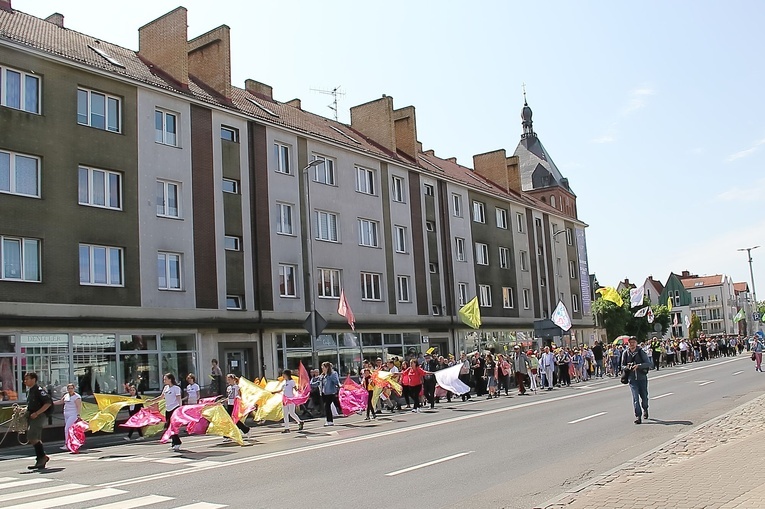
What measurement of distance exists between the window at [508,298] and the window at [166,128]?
26.0 m

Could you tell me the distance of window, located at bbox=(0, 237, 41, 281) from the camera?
22.3 m

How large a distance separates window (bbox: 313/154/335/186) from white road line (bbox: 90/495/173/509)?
25254 mm

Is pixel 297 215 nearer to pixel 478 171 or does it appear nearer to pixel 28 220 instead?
pixel 28 220

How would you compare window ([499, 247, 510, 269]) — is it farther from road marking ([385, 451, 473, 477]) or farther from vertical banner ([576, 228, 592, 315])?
road marking ([385, 451, 473, 477])

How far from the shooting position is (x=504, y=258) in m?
49.7

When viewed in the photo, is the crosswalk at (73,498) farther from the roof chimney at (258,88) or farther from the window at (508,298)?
the window at (508,298)

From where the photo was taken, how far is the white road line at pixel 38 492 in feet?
34.1

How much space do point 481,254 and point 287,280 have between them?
17.8m

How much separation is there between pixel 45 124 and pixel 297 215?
38.1 ft

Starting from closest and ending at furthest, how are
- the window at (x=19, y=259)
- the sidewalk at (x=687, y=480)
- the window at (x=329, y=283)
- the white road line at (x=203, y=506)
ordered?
1. the sidewalk at (x=687, y=480)
2. the white road line at (x=203, y=506)
3. the window at (x=19, y=259)
4. the window at (x=329, y=283)

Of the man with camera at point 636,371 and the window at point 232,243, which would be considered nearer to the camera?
the man with camera at point 636,371

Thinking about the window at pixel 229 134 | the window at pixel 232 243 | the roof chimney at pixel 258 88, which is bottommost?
the window at pixel 232 243

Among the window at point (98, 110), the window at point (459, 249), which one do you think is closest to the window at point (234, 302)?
the window at point (98, 110)

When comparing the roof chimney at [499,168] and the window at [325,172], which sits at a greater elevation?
the roof chimney at [499,168]
